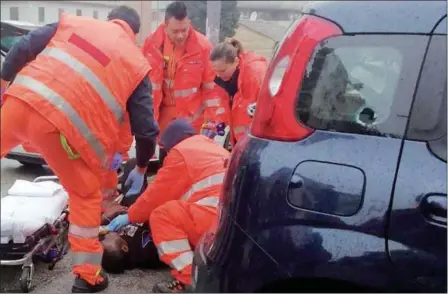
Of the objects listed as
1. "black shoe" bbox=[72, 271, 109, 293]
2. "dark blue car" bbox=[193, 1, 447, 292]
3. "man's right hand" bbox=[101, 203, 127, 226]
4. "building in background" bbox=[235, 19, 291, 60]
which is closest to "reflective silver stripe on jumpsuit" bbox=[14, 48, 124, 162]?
"black shoe" bbox=[72, 271, 109, 293]

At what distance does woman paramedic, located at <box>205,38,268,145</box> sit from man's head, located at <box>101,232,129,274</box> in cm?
137

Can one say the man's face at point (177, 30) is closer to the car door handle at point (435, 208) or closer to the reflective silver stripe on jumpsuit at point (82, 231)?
the reflective silver stripe on jumpsuit at point (82, 231)

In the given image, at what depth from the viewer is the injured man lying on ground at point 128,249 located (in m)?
3.78

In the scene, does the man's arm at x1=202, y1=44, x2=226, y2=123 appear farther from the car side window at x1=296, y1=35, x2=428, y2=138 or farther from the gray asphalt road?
the car side window at x1=296, y1=35, x2=428, y2=138

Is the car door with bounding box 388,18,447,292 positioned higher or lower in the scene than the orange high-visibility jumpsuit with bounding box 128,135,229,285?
higher

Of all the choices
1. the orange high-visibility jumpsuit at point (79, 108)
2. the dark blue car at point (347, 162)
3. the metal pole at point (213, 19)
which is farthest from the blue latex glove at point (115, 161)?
the metal pole at point (213, 19)

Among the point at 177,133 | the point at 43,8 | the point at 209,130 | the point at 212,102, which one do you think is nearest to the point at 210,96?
the point at 212,102

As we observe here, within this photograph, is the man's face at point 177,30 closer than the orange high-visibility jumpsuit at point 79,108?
No

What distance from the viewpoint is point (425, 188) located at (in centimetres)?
185

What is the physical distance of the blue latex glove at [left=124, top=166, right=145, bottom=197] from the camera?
162 inches

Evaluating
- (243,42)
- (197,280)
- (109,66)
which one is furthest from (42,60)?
(243,42)

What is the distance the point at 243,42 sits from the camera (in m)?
5.18

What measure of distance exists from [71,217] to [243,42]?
2.46 m

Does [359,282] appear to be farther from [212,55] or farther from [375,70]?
[212,55]
